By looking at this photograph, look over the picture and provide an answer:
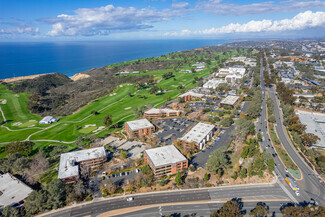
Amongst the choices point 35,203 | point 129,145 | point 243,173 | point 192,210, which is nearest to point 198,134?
point 243,173

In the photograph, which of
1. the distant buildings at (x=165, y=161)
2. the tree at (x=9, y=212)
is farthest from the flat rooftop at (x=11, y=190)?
the distant buildings at (x=165, y=161)

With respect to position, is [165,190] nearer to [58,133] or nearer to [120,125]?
[120,125]

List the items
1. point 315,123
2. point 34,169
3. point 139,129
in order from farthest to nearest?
point 315,123
point 139,129
point 34,169

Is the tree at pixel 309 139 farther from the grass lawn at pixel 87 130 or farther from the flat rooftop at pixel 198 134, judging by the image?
the grass lawn at pixel 87 130

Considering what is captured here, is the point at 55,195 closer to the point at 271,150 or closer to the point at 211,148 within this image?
the point at 211,148

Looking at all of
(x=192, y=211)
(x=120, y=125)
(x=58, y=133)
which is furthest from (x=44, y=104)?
(x=192, y=211)

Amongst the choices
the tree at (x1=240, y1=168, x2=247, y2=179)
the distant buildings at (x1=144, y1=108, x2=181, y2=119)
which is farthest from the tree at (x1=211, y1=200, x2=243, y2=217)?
the distant buildings at (x1=144, y1=108, x2=181, y2=119)
